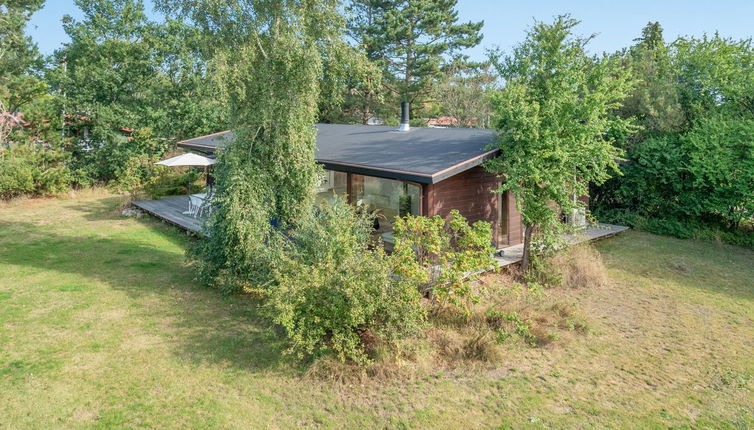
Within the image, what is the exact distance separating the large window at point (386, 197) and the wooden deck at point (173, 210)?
4.53 meters

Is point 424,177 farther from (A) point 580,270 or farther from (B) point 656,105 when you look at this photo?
(B) point 656,105

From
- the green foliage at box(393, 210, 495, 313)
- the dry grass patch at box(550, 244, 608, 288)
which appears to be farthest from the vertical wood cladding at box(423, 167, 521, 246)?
the green foliage at box(393, 210, 495, 313)

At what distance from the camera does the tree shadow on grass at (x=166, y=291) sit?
20.7ft

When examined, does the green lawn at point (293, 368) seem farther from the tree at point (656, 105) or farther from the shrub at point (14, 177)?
the shrub at point (14, 177)

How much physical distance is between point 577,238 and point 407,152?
4778mm

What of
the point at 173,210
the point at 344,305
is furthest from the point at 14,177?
the point at 344,305

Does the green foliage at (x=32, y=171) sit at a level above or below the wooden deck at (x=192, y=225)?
above

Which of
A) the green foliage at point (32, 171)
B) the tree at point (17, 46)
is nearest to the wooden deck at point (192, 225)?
the green foliage at point (32, 171)

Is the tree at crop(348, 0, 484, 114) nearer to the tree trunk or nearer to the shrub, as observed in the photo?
the shrub

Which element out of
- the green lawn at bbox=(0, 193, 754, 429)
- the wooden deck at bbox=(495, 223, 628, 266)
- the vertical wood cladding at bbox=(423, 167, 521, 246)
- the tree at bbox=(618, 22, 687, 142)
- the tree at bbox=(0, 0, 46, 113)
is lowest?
A: the green lawn at bbox=(0, 193, 754, 429)

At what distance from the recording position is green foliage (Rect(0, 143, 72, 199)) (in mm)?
16688

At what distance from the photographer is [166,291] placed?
8.55m

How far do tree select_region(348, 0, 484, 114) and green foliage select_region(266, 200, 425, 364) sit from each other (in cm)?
2351

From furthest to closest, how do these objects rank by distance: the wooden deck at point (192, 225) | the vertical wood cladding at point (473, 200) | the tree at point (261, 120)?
the wooden deck at point (192, 225)
the vertical wood cladding at point (473, 200)
the tree at point (261, 120)
